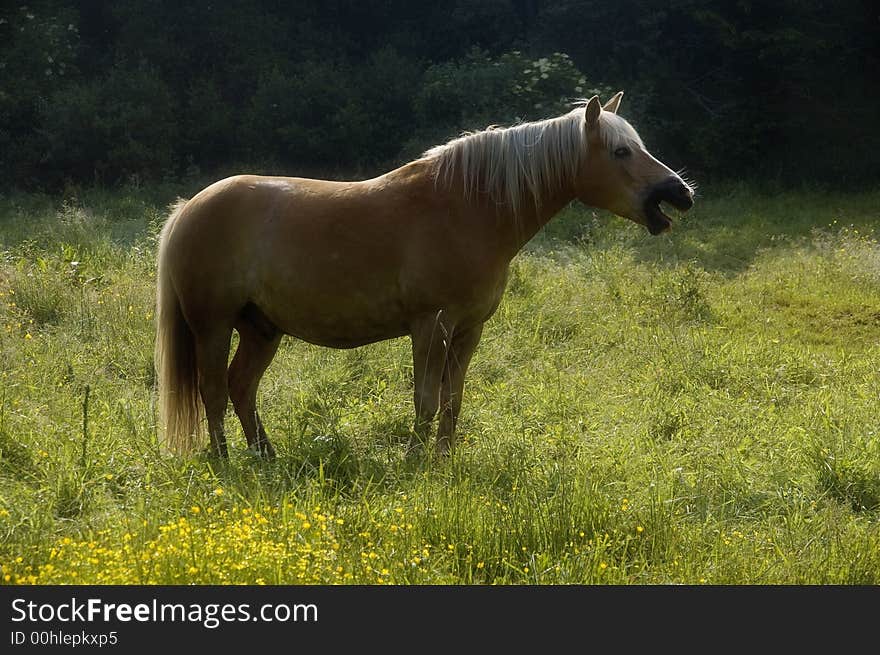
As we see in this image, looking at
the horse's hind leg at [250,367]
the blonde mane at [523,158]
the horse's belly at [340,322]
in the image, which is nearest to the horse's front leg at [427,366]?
the horse's belly at [340,322]

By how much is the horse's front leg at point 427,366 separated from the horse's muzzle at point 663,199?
1.21 m

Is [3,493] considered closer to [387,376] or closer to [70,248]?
[387,376]

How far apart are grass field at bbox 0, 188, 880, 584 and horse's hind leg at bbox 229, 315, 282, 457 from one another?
23 centimetres

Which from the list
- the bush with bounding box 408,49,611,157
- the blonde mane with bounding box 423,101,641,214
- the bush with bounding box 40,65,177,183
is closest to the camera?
the blonde mane with bounding box 423,101,641,214

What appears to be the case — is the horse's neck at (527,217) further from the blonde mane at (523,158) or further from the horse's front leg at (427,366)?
the horse's front leg at (427,366)

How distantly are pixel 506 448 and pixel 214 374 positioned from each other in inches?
65.8

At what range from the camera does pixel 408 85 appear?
18984mm

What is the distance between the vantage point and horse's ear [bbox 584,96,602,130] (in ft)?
15.4

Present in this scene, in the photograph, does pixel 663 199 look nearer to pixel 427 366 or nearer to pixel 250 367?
pixel 427 366

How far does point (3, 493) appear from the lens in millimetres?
4012

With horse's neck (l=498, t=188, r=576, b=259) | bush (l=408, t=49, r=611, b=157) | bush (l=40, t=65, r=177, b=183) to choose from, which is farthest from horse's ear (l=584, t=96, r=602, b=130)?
bush (l=40, t=65, r=177, b=183)

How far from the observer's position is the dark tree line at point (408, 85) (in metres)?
17.3

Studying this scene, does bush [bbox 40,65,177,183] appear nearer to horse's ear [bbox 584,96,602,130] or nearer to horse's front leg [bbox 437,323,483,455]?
horse's front leg [bbox 437,323,483,455]

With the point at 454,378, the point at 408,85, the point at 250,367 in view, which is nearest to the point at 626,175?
the point at 454,378
